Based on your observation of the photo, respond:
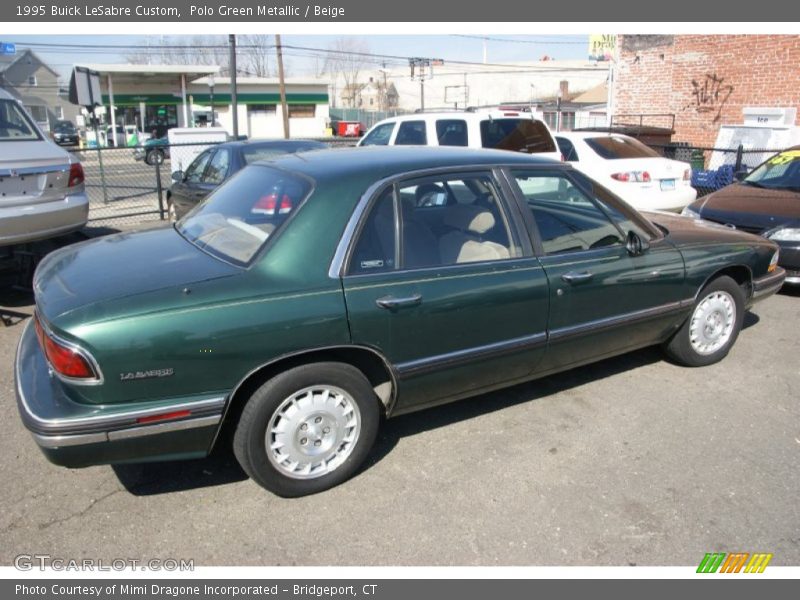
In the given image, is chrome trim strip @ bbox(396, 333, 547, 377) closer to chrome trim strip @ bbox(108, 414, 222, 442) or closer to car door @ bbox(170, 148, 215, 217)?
chrome trim strip @ bbox(108, 414, 222, 442)

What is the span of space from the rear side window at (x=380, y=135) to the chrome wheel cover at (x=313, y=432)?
7.21 m

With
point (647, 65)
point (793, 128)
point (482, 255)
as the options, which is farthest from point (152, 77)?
point (482, 255)

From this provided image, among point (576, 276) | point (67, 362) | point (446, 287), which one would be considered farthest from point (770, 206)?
point (67, 362)

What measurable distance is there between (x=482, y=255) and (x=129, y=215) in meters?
9.24

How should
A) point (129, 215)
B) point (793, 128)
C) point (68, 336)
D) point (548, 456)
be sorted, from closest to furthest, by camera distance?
point (68, 336), point (548, 456), point (129, 215), point (793, 128)

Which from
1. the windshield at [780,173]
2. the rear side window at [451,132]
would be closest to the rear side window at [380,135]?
the rear side window at [451,132]

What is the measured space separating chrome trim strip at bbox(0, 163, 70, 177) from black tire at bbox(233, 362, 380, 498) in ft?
14.6

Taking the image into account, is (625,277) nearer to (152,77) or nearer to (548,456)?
(548,456)

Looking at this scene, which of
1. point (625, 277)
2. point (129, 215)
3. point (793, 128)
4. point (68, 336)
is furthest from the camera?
point (793, 128)

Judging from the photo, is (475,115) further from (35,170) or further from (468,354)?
(468,354)

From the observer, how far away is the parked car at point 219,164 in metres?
7.65

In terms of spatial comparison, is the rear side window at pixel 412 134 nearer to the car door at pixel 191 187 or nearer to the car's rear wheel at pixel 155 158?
the car door at pixel 191 187

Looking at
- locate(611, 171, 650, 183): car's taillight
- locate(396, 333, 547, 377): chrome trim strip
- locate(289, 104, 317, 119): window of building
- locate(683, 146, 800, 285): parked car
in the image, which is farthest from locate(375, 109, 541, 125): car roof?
locate(289, 104, 317, 119): window of building

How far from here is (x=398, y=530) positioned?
2.87 meters
